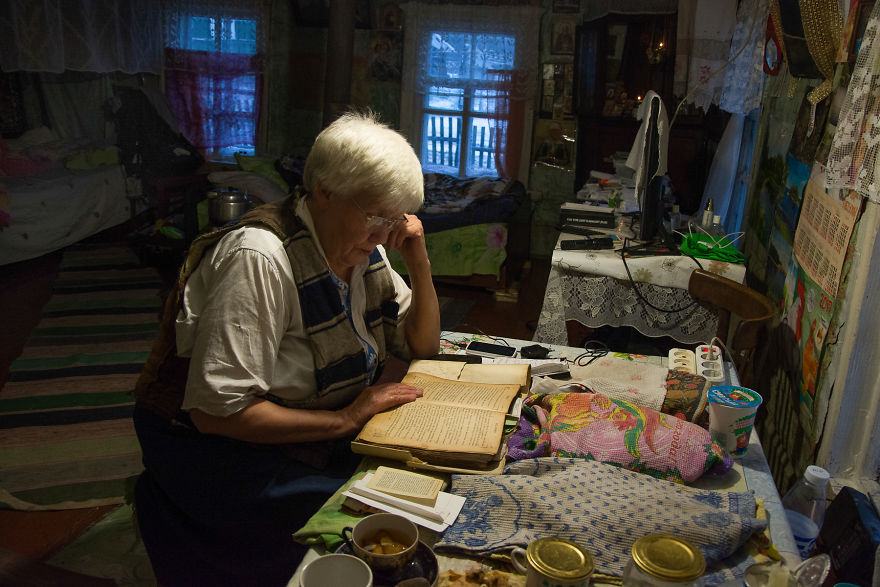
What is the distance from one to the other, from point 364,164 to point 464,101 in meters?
5.88

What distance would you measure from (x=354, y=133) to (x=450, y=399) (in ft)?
2.28

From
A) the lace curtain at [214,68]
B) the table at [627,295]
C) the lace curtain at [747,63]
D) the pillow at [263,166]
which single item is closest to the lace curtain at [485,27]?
the lace curtain at [214,68]

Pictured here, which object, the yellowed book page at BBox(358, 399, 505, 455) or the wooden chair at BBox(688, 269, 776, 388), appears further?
the wooden chair at BBox(688, 269, 776, 388)

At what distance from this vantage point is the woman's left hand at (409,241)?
1899mm

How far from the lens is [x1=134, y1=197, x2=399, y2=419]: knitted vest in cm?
163

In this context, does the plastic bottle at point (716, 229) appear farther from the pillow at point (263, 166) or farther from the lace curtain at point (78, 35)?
the lace curtain at point (78, 35)

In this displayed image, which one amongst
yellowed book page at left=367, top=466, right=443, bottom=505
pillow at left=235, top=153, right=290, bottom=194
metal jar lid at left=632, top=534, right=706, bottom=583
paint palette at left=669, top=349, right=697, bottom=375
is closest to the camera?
metal jar lid at left=632, top=534, right=706, bottom=583

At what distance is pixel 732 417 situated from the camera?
1.58 meters

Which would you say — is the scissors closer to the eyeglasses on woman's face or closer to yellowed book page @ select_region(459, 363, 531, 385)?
yellowed book page @ select_region(459, 363, 531, 385)

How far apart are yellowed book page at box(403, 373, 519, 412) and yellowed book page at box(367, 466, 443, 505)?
10.8 inches

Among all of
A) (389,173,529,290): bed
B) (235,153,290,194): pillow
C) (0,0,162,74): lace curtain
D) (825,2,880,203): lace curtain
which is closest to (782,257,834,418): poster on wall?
(825,2,880,203): lace curtain

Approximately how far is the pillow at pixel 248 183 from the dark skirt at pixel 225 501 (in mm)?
4631

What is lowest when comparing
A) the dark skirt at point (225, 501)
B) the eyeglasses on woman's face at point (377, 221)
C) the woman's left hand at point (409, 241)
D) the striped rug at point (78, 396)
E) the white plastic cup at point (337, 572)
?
the striped rug at point (78, 396)

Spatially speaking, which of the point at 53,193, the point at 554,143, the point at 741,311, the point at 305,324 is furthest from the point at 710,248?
the point at 53,193
